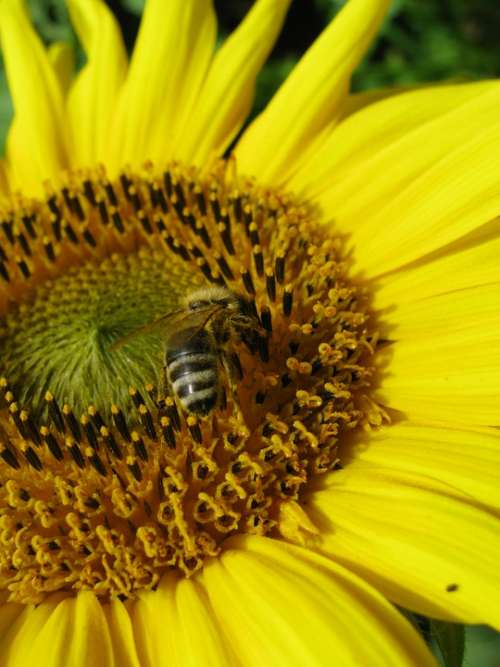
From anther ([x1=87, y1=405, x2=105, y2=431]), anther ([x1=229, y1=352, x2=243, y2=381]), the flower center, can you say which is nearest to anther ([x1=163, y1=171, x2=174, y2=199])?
the flower center

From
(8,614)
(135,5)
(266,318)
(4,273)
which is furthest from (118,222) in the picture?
(135,5)

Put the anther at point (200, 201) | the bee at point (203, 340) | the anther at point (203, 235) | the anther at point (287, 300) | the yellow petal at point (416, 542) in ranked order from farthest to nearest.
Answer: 1. the anther at point (200, 201)
2. the anther at point (203, 235)
3. the anther at point (287, 300)
4. the bee at point (203, 340)
5. the yellow petal at point (416, 542)

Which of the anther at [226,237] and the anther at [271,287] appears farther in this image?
the anther at [226,237]

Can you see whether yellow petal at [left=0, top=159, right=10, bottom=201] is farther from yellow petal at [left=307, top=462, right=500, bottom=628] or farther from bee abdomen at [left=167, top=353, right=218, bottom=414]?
yellow petal at [left=307, top=462, right=500, bottom=628]

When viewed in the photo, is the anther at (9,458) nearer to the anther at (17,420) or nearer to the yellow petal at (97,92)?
the anther at (17,420)

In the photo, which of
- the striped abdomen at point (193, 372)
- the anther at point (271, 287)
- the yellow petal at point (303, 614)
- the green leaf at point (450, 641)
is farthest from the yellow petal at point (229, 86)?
the green leaf at point (450, 641)

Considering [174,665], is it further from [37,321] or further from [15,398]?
[37,321]

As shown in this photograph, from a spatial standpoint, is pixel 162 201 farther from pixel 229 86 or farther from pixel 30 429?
pixel 30 429

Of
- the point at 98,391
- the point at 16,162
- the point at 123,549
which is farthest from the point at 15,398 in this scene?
the point at 16,162
